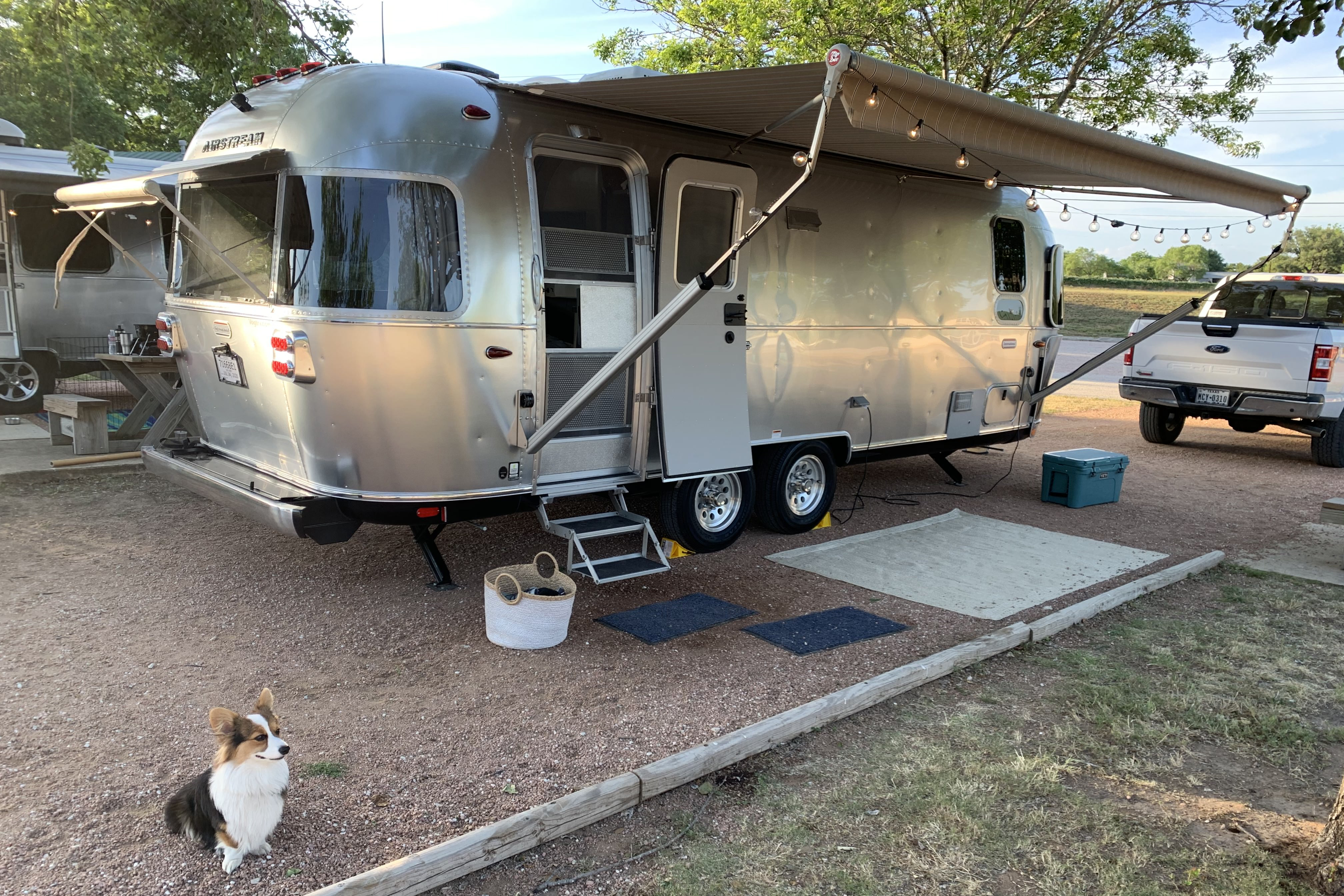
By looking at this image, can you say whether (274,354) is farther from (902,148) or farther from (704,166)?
(902,148)

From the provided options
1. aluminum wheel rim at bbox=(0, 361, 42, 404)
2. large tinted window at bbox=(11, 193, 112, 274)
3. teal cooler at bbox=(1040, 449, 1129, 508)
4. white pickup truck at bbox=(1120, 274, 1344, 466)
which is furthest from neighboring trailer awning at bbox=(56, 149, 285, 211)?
white pickup truck at bbox=(1120, 274, 1344, 466)

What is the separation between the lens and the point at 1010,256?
8.60 m

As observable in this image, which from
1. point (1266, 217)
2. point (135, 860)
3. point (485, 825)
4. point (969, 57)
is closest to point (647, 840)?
point (485, 825)

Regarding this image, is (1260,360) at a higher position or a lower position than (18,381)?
higher

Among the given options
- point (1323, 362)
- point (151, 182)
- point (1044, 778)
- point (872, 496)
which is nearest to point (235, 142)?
point (151, 182)

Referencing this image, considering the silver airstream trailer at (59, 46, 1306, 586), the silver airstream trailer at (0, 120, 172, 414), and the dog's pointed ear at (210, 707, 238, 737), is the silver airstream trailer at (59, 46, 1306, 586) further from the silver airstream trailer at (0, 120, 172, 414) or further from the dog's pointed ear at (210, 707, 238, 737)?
the silver airstream trailer at (0, 120, 172, 414)

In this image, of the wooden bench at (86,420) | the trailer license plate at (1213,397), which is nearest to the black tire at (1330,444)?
the trailer license plate at (1213,397)

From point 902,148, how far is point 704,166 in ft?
4.66

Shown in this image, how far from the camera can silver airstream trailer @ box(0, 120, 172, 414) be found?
9922mm

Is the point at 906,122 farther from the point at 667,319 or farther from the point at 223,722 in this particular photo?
the point at 223,722

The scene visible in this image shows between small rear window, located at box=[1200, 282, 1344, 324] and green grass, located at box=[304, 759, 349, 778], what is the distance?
10671mm

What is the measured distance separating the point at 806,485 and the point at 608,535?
2.06 metres

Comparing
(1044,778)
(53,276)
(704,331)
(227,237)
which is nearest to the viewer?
(1044,778)

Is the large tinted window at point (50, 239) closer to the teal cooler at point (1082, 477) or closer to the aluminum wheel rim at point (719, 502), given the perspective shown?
the aluminum wheel rim at point (719, 502)
